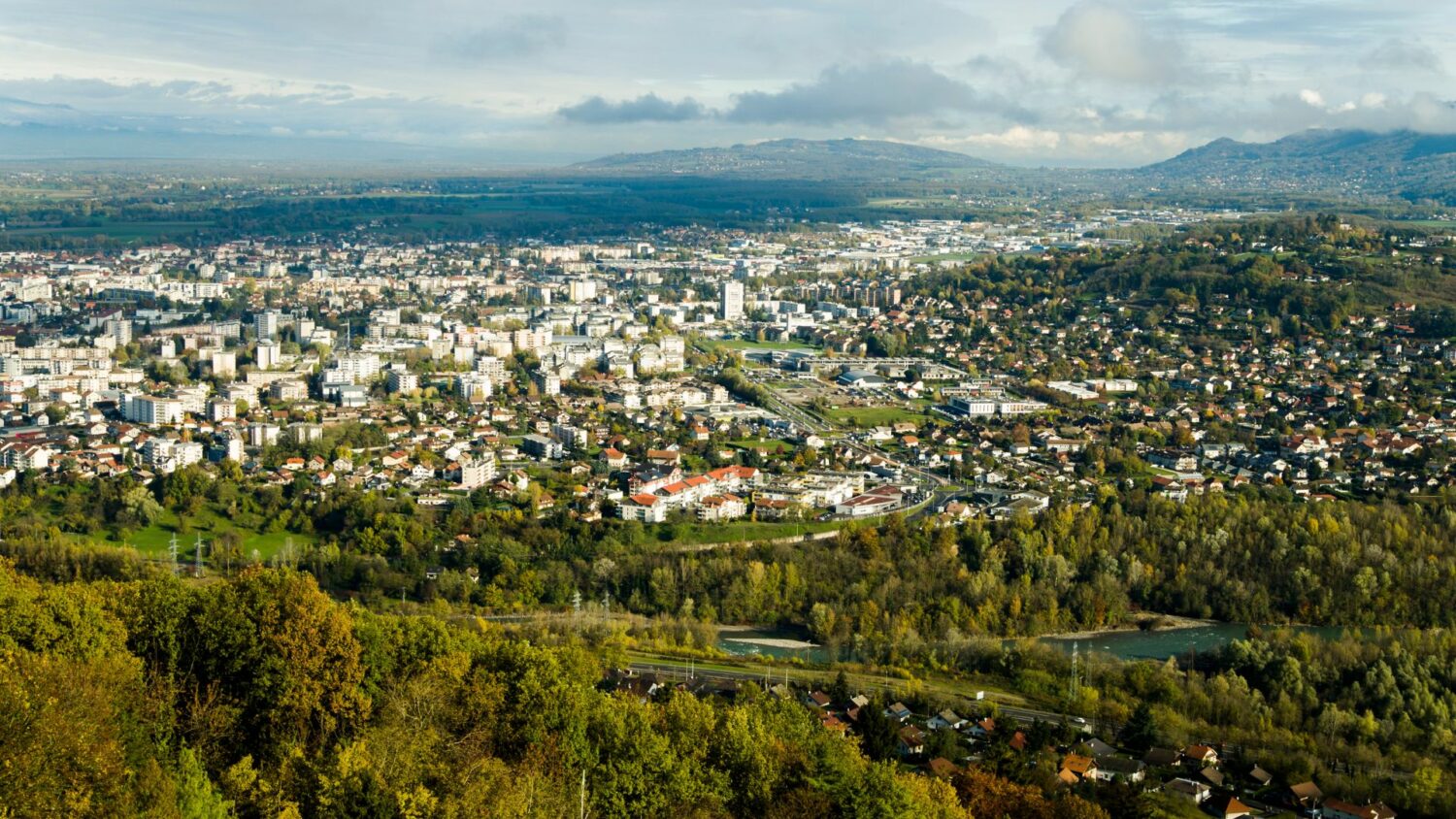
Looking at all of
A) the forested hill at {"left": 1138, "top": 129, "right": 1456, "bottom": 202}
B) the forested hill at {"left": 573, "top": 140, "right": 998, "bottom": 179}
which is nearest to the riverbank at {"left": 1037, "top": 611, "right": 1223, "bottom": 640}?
the forested hill at {"left": 1138, "top": 129, "right": 1456, "bottom": 202}

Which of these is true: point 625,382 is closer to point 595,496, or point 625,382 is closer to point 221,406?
point 221,406

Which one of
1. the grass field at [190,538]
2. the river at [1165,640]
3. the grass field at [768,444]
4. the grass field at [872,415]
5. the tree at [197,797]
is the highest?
the tree at [197,797]

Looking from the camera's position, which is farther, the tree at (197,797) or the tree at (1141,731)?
the tree at (1141,731)

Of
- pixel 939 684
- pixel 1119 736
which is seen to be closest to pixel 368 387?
pixel 939 684

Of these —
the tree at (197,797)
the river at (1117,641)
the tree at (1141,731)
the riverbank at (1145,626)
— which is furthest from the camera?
the riverbank at (1145,626)

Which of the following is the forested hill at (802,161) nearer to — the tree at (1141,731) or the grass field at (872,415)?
the grass field at (872,415)

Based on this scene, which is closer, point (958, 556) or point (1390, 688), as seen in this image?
point (1390, 688)

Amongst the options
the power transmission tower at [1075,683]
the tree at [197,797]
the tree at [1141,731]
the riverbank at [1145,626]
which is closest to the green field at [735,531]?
the riverbank at [1145,626]
